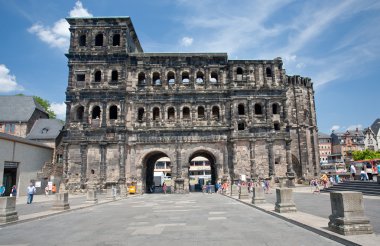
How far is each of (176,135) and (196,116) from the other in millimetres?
3295

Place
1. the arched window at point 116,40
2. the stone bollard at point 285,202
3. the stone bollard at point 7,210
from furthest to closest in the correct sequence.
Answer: the arched window at point 116,40, the stone bollard at point 285,202, the stone bollard at point 7,210

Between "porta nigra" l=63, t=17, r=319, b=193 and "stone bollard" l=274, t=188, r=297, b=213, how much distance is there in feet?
63.4

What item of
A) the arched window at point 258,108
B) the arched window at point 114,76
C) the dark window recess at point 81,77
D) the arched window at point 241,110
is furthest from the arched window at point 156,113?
the arched window at point 258,108

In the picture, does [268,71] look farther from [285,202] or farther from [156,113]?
[285,202]

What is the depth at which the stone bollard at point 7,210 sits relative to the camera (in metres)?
11.7

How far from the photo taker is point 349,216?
309 inches

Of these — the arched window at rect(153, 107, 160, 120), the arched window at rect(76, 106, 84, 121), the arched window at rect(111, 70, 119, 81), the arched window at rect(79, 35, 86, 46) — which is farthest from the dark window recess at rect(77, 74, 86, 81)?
the arched window at rect(153, 107, 160, 120)

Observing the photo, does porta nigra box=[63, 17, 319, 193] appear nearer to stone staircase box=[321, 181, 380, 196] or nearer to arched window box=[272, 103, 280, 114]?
arched window box=[272, 103, 280, 114]

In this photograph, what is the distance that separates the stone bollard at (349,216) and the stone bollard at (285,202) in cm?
426

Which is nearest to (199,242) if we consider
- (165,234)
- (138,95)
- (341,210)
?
(165,234)

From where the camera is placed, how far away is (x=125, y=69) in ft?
112

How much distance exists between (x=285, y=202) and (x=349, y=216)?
497 centimetres

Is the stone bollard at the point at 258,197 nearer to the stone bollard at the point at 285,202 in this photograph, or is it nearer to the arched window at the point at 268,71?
the stone bollard at the point at 285,202

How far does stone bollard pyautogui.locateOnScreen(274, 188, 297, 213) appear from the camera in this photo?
12.5 metres
